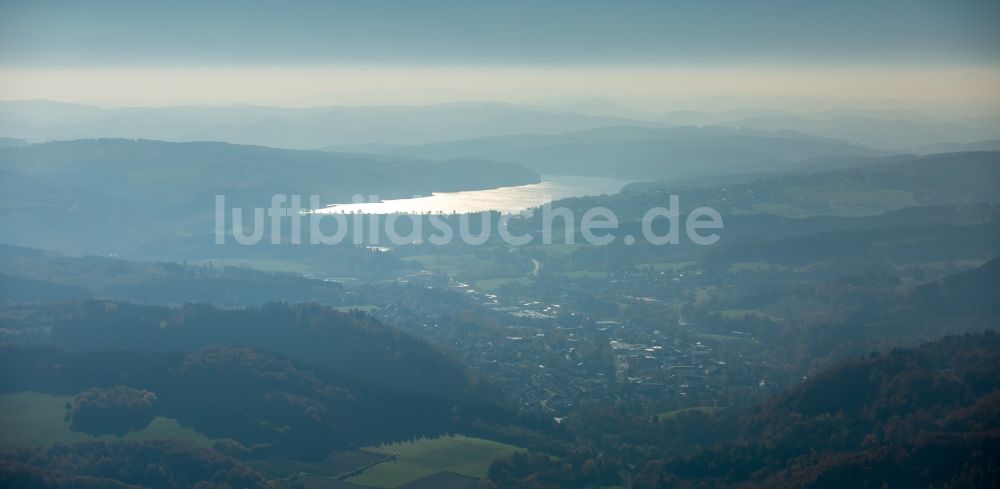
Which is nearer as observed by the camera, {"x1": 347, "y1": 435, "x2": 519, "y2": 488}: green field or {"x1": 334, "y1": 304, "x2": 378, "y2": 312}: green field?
{"x1": 347, "y1": 435, "x2": 519, "y2": 488}: green field

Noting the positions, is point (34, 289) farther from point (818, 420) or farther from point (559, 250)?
point (818, 420)

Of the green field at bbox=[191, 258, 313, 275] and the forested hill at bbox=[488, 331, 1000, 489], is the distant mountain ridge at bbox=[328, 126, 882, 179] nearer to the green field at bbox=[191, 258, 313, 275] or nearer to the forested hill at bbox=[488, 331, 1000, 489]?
the green field at bbox=[191, 258, 313, 275]

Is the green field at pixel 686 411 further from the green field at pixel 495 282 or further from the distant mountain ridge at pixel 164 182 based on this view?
the distant mountain ridge at pixel 164 182

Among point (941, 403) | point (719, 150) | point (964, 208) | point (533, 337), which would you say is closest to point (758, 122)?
point (719, 150)

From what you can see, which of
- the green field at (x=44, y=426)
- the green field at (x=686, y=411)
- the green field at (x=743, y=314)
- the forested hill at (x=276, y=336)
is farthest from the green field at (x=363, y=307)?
the green field at (x=686, y=411)

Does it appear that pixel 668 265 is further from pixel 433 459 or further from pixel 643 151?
pixel 643 151

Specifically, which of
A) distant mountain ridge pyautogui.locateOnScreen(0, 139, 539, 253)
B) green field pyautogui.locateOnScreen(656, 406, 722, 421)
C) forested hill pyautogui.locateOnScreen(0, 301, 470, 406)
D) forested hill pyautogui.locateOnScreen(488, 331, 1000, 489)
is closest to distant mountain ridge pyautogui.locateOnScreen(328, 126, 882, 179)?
distant mountain ridge pyautogui.locateOnScreen(0, 139, 539, 253)
